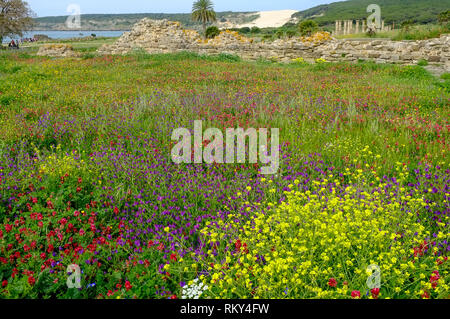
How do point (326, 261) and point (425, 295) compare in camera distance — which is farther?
point (326, 261)

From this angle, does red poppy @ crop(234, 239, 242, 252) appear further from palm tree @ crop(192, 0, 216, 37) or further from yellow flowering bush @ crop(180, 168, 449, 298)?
palm tree @ crop(192, 0, 216, 37)

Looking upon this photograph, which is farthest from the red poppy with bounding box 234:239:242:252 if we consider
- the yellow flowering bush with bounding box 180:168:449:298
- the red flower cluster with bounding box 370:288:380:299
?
the red flower cluster with bounding box 370:288:380:299

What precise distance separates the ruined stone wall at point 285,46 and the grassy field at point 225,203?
9737 mm

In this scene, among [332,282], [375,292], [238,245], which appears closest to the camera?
[375,292]

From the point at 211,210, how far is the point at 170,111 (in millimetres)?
4062

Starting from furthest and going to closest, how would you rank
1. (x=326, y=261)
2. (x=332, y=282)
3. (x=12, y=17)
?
1. (x=12, y=17)
2. (x=326, y=261)
3. (x=332, y=282)

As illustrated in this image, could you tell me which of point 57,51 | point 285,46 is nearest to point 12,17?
point 57,51

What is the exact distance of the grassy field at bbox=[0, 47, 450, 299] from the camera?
2.71 metres

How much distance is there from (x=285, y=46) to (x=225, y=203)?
19427 millimetres

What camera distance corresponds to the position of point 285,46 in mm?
21375

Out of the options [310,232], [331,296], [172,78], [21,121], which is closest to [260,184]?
[310,232]

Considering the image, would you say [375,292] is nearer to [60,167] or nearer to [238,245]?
[238,245]
